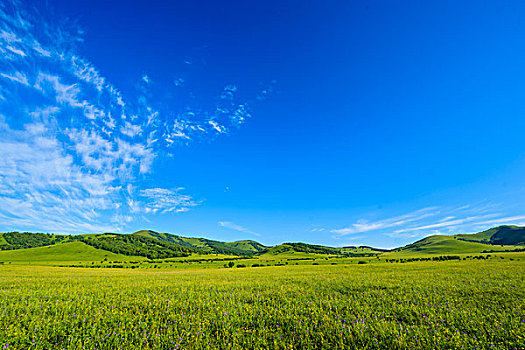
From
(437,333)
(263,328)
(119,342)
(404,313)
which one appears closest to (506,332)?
(437,333)

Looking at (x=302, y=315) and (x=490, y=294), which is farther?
(x=490, y=294)

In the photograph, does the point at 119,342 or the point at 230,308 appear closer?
the point at 119,342

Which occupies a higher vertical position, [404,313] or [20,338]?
[20,338]

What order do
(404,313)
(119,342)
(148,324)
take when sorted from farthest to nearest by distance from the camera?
(404,313), (148,324), (119,342)

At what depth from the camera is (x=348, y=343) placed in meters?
5.42

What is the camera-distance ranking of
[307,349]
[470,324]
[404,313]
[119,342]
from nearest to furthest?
[307,349] < [119,342] < [470,324] < [404,313]

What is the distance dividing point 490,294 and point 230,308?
12024 mm

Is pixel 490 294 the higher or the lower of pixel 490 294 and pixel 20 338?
the lower

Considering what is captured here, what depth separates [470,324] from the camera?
630 cm

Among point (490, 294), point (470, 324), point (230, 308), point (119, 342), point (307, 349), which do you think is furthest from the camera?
point (490, 294)

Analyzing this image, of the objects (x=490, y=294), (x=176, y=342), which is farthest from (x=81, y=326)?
(x=490, y=294)

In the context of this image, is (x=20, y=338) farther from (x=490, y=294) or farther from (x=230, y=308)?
(x=490, y=294)

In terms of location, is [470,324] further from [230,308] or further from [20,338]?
[20,338]

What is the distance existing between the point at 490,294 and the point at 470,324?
239 inches
